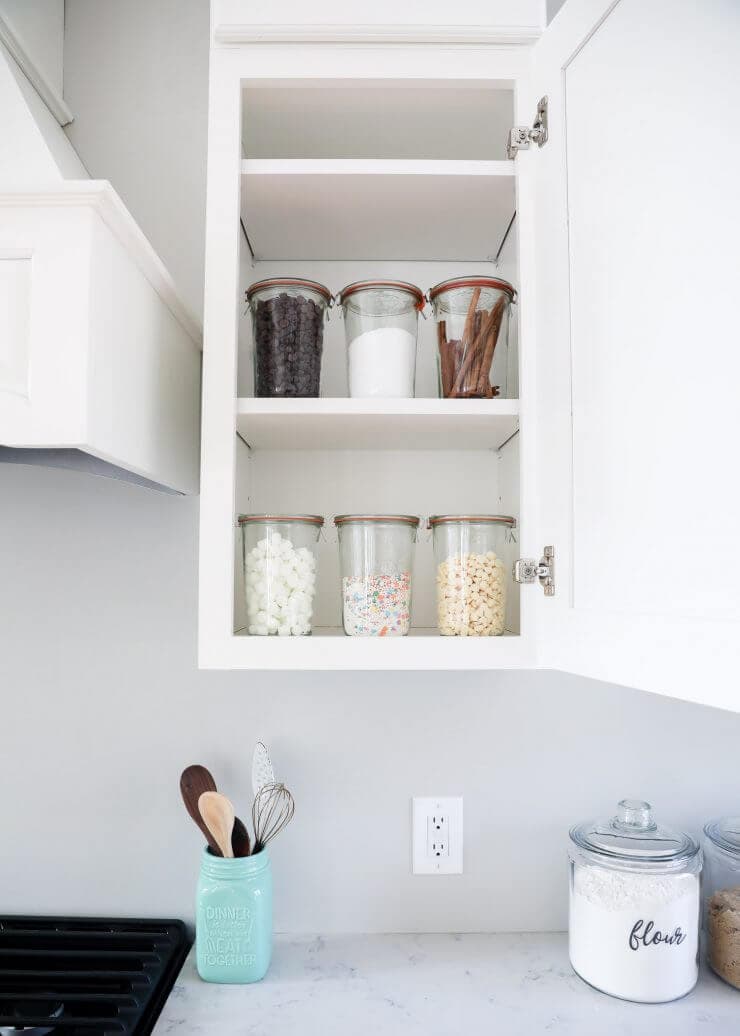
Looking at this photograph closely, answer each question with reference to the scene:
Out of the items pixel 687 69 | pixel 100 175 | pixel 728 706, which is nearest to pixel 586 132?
pixel 687 69

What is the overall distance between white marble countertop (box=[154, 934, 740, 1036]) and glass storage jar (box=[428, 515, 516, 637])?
533mm

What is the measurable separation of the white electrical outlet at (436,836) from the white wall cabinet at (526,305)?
0.31m

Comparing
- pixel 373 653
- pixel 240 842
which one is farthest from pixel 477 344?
pixel 240 842

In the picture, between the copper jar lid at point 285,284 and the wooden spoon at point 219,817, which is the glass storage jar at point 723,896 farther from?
the copper jar lid at point 285,284

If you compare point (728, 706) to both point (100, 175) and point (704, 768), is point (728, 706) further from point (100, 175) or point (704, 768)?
point (100, 175)

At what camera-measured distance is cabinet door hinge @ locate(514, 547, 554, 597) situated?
914mm

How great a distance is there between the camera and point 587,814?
1245 mm

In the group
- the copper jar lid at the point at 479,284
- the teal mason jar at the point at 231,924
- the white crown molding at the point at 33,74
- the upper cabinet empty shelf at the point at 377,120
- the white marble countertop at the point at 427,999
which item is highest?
the white crown molding at the point at 33,74

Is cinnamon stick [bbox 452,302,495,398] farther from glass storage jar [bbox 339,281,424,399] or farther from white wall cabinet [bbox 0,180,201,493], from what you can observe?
white wall cabinet [bbox 0,180,201,493]

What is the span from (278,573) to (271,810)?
1.56ft

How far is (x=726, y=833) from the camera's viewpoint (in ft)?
3.83

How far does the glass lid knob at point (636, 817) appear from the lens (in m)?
1.07

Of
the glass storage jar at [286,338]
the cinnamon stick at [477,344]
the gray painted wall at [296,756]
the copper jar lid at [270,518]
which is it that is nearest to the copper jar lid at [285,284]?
the glass storage jar at [286,338]

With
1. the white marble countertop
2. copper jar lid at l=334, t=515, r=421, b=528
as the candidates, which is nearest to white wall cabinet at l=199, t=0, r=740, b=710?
copper jar lid at l=334, t=515, r=421, b=528
